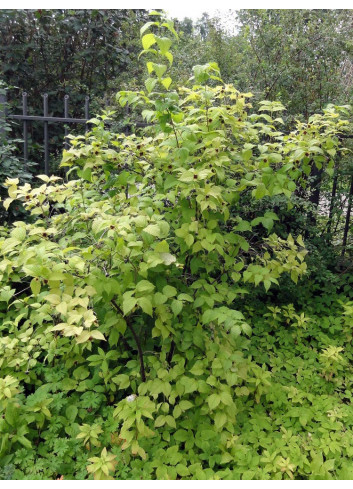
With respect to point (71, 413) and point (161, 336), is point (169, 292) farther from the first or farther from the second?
point (71, 413)

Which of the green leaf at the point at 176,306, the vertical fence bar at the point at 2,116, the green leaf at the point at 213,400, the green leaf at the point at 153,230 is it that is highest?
the vertical fence bar at the point at 2,116

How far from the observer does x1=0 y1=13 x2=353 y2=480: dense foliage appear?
6.08ft

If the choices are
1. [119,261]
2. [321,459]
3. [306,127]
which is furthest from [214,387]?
[306,127]

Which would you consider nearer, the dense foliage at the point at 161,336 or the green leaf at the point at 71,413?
the dense foliage at the point at 161,336

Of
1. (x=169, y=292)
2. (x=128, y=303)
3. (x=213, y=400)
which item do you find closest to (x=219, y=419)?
(x=213, y=400)

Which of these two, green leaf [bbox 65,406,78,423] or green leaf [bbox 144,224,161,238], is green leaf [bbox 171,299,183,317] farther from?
green leaf [bbox 65,406,78,423]

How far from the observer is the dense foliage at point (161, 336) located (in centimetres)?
185

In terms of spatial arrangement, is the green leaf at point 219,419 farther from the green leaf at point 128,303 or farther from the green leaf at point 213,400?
the green leaf at point 128,303

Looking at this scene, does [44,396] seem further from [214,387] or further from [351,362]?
[351,362]

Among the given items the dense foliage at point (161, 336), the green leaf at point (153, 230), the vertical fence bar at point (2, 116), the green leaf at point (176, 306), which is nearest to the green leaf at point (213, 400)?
the dense foliage at point (161, 336)

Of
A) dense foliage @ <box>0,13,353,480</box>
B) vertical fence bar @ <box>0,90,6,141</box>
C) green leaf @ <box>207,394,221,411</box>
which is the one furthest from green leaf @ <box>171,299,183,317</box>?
vertical fence bar @ <box>0,90,6,141</box>

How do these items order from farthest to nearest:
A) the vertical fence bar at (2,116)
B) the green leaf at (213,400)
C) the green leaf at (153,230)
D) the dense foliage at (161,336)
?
the vertical fence bar at (2,116) → the green leaf at (213,400) → the dense foliage at (161,336) → the green leaf at (153,230)

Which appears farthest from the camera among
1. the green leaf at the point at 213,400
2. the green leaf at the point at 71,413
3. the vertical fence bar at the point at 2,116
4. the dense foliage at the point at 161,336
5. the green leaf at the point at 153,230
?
the vertical fence bar at the point at 2,116

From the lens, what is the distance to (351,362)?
3016 mm
